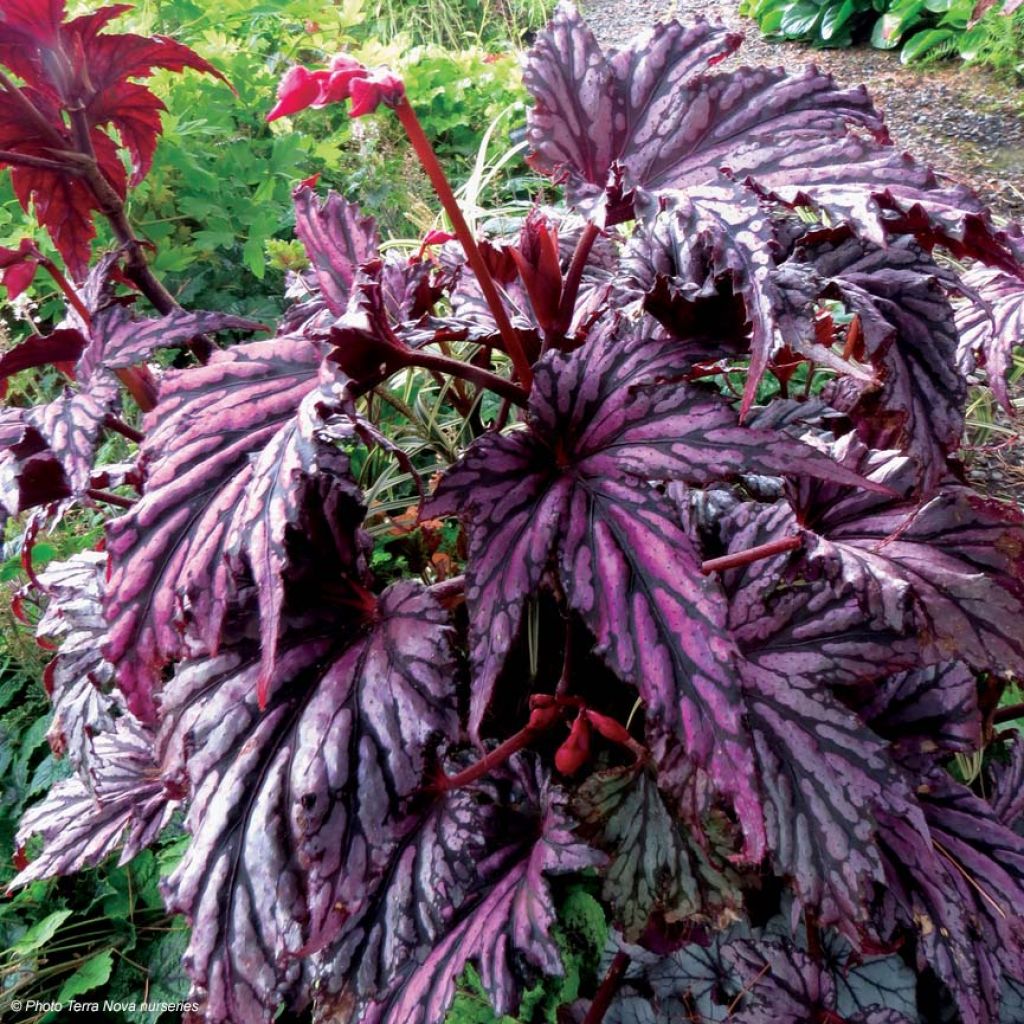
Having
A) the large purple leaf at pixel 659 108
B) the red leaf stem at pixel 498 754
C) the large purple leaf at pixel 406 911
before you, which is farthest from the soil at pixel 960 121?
the large purple leaf at pixel 406 911

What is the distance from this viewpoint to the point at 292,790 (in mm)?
671

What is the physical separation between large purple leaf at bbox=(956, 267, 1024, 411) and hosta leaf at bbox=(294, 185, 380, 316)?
2.53 ft

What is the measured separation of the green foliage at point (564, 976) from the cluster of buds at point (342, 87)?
3.12 ft

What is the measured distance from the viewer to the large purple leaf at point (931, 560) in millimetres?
750

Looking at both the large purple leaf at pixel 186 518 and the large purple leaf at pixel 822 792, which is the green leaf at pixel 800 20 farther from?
the large purple leaf at pixel 186 518

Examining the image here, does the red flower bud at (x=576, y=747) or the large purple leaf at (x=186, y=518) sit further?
the red flower bud at (x=576, y=747)

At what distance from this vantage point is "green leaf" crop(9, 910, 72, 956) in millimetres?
1238

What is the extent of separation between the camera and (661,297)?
687 mm

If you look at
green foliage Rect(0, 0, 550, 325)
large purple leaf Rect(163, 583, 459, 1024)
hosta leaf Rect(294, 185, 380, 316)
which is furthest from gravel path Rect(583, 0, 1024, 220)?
large purple leaf Rect(163, 583, 459, 1024)

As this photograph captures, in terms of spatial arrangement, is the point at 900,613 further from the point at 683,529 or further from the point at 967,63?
the point at 967,63

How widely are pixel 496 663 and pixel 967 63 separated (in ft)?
A: 13.4

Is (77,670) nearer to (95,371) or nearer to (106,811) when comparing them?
(106,811)

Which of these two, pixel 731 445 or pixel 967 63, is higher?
pixel 731 445

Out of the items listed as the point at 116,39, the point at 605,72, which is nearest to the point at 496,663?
the point at 605,72
